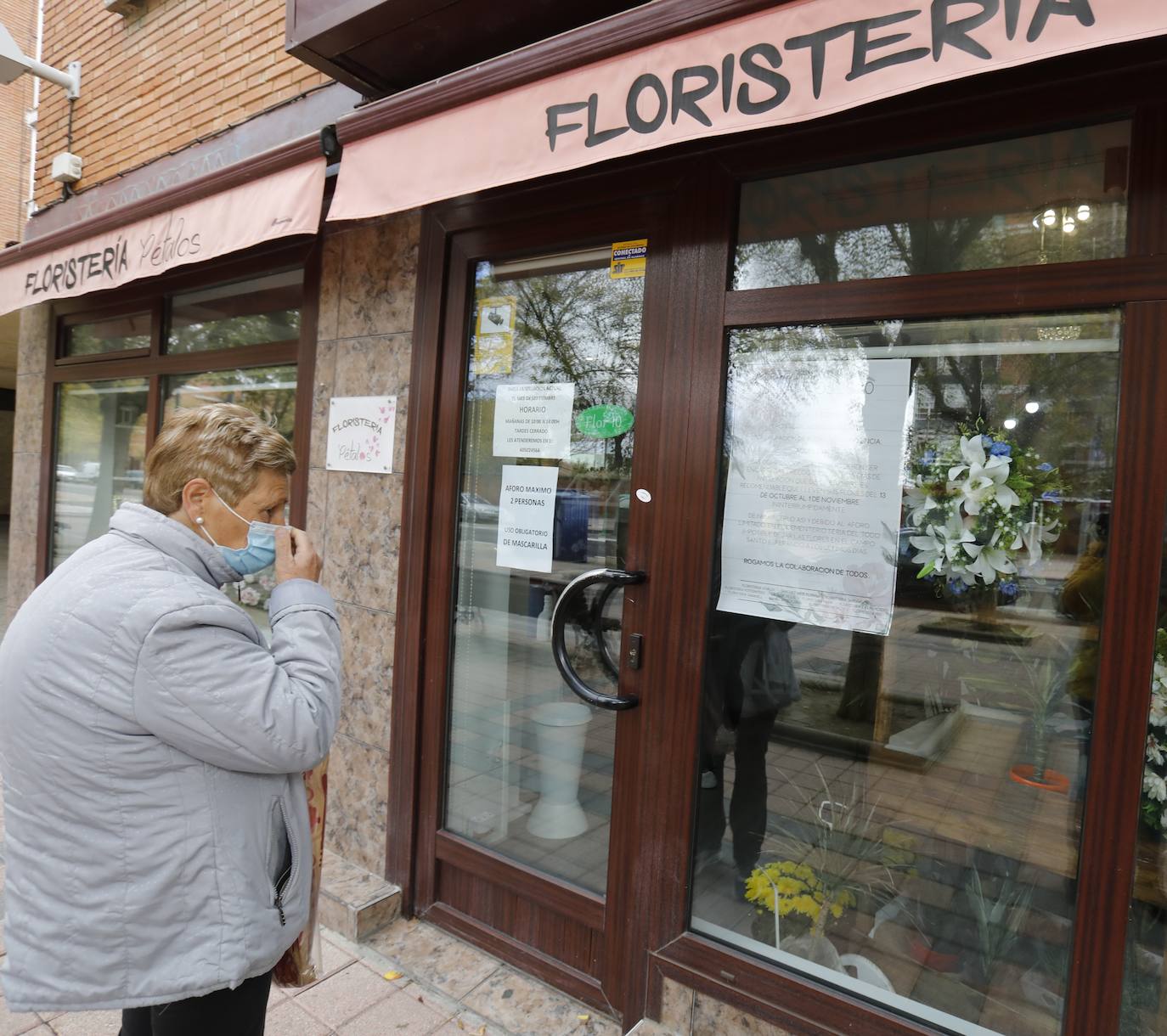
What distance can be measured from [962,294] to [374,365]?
226 centimetres

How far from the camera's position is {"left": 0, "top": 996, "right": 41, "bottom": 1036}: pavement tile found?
2330 mm

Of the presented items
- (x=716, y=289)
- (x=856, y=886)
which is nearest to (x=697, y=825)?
(x=856, y=886)

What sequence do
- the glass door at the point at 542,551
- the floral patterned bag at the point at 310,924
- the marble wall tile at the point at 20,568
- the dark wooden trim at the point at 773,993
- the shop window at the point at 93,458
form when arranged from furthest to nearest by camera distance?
the marble wall tile at the point at 20,568
the shop window at the point at 93,458
the glass door at the point at 542,551
the dark wooden trim at the point at 773,993
the floral patterned bag at the point at 310,924

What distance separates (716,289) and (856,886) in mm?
1851

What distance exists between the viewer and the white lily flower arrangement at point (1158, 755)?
1760mm

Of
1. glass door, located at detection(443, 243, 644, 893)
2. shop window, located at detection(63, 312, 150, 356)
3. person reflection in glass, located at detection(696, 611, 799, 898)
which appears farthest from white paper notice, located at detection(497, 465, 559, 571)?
shop window, located at detection(63, 312, 150, 356)

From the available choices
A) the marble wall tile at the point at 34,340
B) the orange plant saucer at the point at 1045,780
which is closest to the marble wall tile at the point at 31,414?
the marble wall tile at the point at 34,340

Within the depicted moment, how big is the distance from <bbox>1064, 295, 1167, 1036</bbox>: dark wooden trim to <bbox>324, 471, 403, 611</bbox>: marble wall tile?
238 centimetres

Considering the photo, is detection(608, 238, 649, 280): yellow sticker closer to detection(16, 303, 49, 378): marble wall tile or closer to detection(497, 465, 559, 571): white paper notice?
detection(497, 465, 559, 571): white paper notice

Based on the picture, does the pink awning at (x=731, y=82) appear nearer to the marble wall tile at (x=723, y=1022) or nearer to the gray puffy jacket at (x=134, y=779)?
the gray puffy jacket at (x=134, y=779)

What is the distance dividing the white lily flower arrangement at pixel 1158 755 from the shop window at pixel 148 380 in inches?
141

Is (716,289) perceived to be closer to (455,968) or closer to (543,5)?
(543,5)

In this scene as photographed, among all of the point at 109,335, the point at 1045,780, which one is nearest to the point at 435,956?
the point at 1045,780

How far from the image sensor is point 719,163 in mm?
2305
